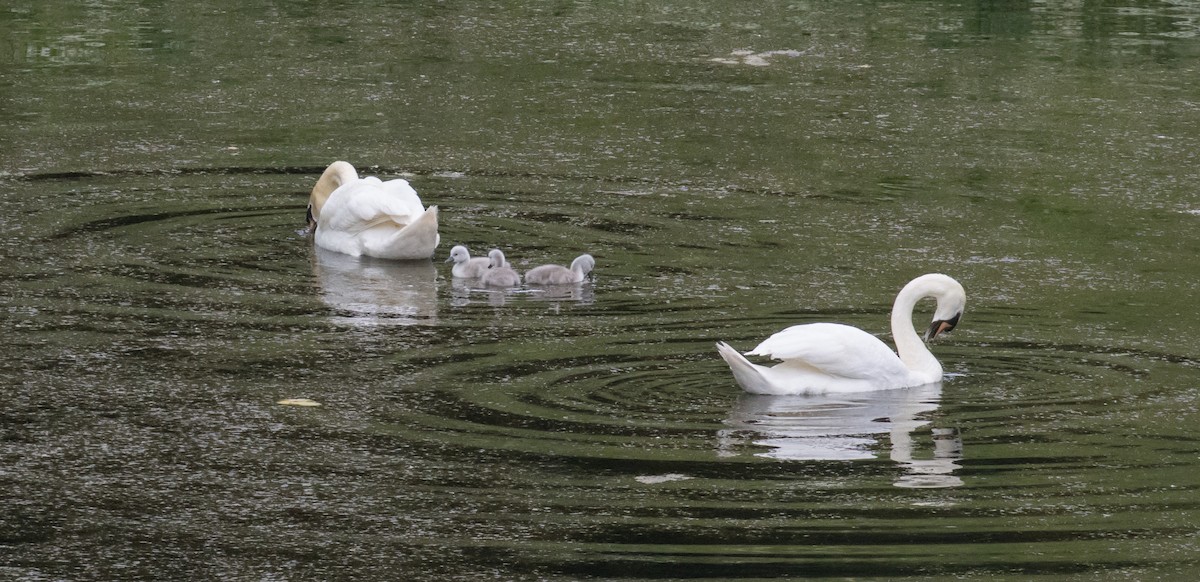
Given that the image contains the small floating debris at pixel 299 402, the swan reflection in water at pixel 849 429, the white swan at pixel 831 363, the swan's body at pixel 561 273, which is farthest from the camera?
the swan's body at pixel 561 273

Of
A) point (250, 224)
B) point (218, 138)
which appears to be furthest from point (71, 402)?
point (218, 138)

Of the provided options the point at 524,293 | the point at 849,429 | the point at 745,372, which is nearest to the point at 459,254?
the point at 524,293

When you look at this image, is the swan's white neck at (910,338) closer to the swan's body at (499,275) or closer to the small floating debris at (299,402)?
the swan's body at (499,275)

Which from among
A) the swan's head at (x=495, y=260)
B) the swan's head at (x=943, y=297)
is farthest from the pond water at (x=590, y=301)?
the swan's head at (x=495, y=260)

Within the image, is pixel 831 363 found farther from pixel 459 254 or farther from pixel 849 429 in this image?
pixel 459 254

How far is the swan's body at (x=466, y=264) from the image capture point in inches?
370

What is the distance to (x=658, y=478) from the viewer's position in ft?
19.9

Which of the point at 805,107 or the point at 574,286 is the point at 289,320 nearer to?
the point at 574,286

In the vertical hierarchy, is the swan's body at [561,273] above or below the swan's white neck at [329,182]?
below

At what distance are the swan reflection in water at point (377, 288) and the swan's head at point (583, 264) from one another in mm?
667

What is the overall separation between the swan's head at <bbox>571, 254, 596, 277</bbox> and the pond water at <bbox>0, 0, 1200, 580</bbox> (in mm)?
110

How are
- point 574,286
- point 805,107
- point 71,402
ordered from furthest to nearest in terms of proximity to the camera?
point 805,107 → point 574,286 → point 71,402

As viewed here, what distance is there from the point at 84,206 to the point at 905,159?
16.7ft

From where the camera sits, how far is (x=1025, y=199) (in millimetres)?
11500
